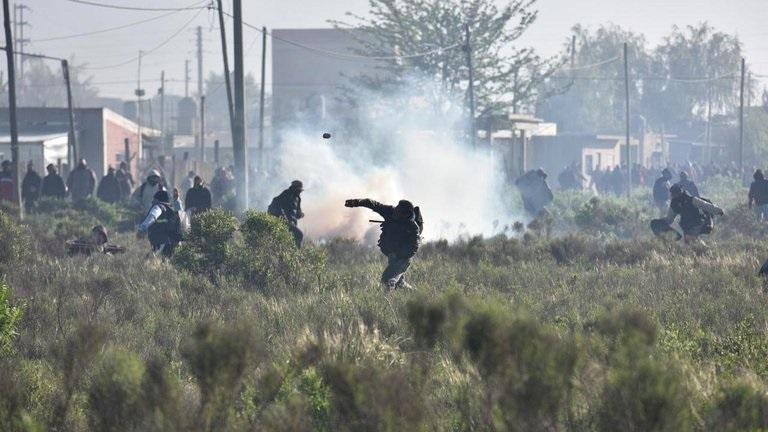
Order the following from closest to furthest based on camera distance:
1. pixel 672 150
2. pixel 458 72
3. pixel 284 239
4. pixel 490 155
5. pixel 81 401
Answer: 1. pixel 81 401
2. pixel 284 239
3. pixel 490 155
4. pixel 458 72
5. pixel 672 150

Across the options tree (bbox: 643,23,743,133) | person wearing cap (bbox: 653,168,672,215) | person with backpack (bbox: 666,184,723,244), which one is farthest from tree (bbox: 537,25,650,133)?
person with backpack (bbox: 666,184,723,244)

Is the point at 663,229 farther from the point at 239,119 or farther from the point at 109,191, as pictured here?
the point at 109,191

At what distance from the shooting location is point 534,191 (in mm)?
29688

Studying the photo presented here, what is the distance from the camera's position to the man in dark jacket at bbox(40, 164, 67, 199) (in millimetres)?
32281

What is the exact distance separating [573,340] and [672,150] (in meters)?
95.1

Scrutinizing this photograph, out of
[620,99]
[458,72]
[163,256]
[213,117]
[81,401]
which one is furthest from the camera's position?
[213,117]

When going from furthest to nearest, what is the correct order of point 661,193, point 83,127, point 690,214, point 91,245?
point 83,127, point 661,193, point 690,214, point 91,245

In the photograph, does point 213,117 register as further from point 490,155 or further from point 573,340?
point 573,340

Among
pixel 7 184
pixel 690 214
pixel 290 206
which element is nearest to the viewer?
pixel 290 206

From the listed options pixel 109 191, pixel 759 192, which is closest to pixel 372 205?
pixel 759 192

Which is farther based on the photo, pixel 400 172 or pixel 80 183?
pixel 400 172

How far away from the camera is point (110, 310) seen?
553 inches

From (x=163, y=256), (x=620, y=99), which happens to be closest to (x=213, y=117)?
(x=620, y=99)

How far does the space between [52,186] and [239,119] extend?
6.86 metres
